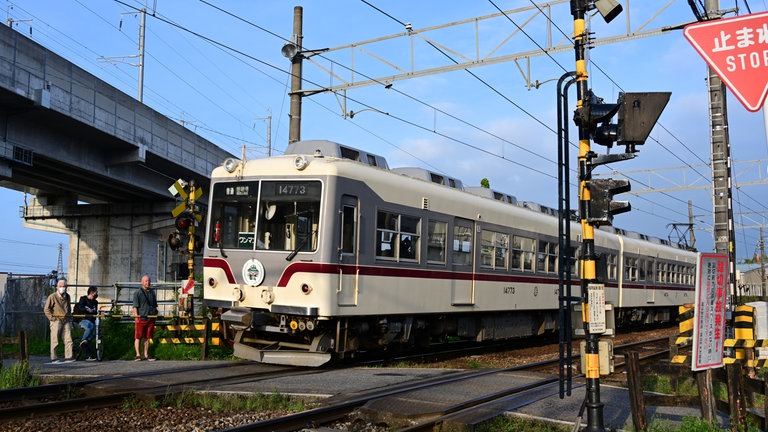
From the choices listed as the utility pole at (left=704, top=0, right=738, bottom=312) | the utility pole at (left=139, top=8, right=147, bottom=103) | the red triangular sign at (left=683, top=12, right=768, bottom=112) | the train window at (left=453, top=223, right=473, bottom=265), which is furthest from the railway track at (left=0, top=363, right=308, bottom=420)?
the utility pole at (left=139, top=8, right=147, bottom=103)

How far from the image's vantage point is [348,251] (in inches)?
475

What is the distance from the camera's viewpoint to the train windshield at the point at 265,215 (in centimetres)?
1195

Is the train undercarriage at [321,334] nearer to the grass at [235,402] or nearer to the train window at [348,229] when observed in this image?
the train window at [348,229]

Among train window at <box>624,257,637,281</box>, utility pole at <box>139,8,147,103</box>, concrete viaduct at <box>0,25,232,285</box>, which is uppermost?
utility pole at <box>139,8,147,103</box>

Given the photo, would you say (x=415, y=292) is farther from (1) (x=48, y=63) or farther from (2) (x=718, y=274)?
(1) (x=48, y=63)

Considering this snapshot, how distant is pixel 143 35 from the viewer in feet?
146

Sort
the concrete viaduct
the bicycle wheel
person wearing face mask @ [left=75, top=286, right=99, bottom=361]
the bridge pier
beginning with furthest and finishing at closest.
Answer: the bridge pier
the concrete viaduct
person wearing face mask @ [left=75, top=286, right=99, bottom=361]
the bicycle wheel

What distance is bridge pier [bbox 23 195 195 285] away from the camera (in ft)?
128

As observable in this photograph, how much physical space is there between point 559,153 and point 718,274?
6.47ft

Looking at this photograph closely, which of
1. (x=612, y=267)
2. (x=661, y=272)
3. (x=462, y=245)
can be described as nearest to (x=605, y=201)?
(x=462, y=245)

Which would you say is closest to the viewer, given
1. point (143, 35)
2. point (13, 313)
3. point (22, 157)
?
point (13, 313)

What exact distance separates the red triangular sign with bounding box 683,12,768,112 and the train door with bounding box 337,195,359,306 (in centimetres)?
771

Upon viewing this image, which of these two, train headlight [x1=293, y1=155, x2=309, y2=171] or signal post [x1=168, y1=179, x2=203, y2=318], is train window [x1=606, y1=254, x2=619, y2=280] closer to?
signal post [x1=168, y1=179, x2=203, y2=318]

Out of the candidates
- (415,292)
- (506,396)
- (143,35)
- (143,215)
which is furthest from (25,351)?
(143,35)
